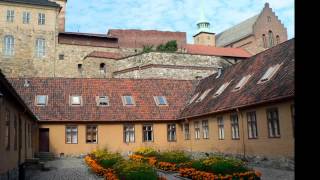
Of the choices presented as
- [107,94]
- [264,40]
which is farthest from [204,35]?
[107,94]

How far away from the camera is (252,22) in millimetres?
72000

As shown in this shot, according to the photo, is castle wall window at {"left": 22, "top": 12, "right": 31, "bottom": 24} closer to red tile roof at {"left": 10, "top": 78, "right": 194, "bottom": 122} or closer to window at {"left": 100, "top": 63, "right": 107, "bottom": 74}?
window at {"left": 100, "top": 63, "right": 107, "bottom": 74}

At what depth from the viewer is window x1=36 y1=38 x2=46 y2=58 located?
170ft

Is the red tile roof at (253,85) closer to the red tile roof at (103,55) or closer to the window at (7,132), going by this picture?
the window at (7,132)

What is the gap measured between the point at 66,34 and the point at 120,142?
1140 inches

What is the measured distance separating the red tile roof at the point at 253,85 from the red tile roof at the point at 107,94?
7.99ft

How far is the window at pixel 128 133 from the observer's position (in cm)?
2858

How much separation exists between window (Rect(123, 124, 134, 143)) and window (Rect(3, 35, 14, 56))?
28875 mm

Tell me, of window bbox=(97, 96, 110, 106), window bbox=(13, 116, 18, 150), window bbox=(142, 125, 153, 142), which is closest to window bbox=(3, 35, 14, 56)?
window bbox=(97, 96, 110, 106)

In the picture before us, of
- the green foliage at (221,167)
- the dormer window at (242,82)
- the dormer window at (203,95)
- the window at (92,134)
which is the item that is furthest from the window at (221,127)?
the window at (92,134)

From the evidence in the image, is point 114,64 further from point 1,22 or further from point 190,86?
point 190,86

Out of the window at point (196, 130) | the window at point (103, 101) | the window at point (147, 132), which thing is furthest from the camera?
the window at point (103, 101)

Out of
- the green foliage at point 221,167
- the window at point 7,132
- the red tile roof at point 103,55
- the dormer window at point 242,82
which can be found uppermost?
the red tile roof at point 103,55
